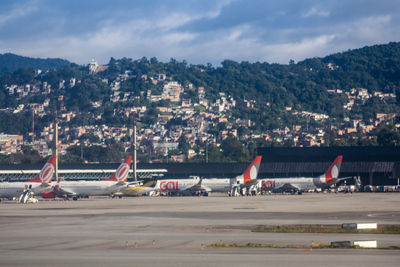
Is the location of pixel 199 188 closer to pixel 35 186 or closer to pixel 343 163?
pixel 35 186

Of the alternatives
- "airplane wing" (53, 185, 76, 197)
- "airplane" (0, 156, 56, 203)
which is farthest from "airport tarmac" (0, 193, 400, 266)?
"airplane wing" (53, 185, 76, 197)

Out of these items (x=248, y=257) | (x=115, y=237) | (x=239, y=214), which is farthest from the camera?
(x=239, y=214)

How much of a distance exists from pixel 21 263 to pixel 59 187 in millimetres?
71928

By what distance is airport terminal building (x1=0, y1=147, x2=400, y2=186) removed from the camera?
129 meters

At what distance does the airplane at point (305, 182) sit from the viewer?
103438mm

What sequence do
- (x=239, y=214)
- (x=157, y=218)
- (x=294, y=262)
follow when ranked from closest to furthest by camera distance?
(x=294, y=262)
(x=157, y=218)
(x=239, y=214)

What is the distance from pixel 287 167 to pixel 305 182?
30162 millimetres

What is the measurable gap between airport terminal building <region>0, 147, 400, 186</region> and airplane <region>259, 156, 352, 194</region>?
24108 millimetres

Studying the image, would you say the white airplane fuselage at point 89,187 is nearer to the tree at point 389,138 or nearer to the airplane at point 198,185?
the airplane at point 198,185

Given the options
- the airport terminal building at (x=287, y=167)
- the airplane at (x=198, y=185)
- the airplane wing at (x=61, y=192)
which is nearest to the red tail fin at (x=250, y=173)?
the airplane at (x=198, y=185)

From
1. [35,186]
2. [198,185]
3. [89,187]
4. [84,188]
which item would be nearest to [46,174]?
[35,186]

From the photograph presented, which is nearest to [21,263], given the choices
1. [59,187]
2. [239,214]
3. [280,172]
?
[239,214]

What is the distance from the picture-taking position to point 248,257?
25188mm

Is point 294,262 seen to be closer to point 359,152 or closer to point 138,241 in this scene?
point 138,241
